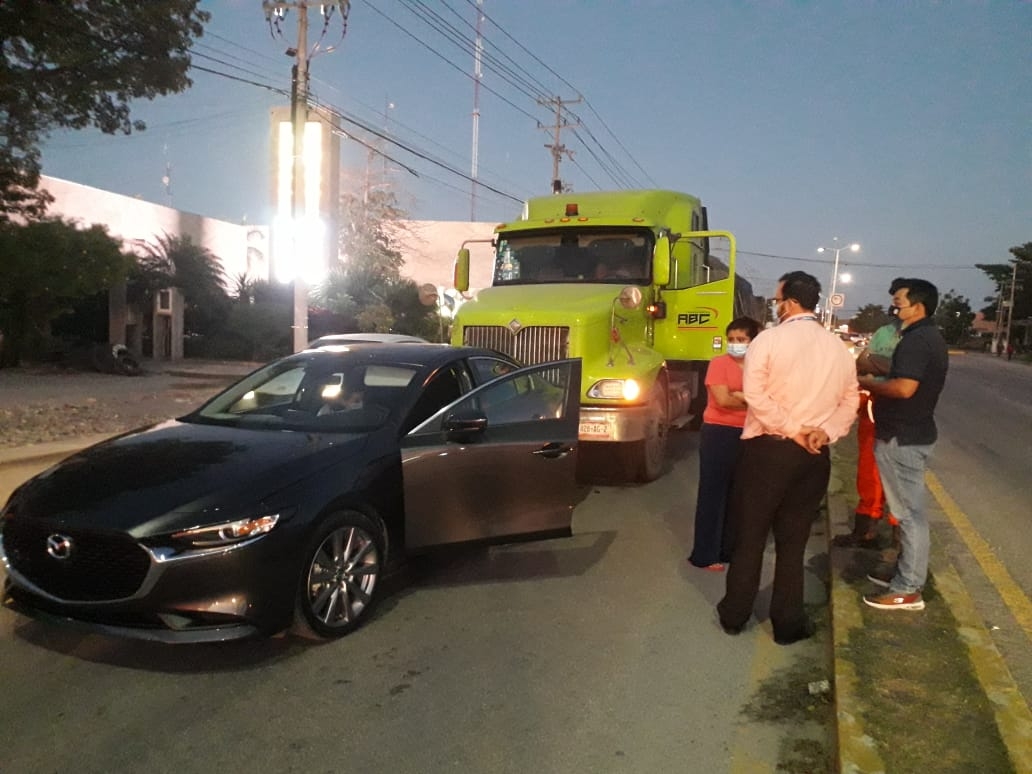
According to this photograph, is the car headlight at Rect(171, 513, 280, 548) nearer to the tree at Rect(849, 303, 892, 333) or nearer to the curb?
the curb

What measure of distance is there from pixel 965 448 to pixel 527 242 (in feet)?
22.0

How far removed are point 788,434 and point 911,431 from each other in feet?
3.27

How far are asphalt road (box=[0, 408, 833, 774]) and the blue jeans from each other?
1.98ft

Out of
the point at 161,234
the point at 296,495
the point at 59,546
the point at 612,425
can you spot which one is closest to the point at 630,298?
the point at 612,425

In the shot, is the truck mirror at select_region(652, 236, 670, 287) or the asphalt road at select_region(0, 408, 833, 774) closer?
the asphalt road at select_region(0, 408, 833, 774)

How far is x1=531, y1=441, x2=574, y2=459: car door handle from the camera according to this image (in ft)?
17.0

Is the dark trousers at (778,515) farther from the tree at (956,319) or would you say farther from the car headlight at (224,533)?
the tree at (956,319)

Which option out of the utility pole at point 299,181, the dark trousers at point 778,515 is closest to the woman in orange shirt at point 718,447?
the dark trousers at point 778,515

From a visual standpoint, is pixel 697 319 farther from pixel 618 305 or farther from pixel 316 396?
pixel 316 396

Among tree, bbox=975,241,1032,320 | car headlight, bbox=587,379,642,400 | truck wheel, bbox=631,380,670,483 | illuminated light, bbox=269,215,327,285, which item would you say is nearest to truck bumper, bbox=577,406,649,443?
car headlight, bbox=587,379,642,400

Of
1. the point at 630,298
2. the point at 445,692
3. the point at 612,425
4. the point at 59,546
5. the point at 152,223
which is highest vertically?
the point at 152,223

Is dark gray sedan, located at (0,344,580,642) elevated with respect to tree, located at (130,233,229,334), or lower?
lower

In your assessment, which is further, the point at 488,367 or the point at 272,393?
the point at 488,367

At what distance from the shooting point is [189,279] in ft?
80.2
